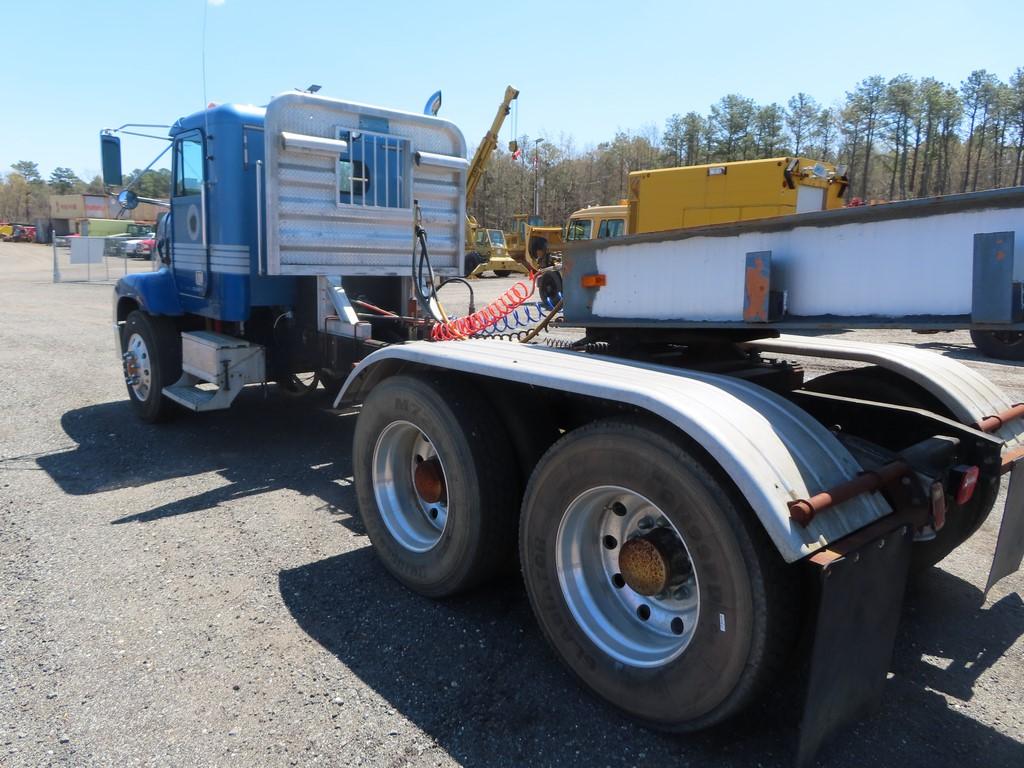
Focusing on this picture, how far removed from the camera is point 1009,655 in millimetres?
3139

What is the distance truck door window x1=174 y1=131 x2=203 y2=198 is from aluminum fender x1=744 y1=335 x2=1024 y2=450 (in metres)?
5.10

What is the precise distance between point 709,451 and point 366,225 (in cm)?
491

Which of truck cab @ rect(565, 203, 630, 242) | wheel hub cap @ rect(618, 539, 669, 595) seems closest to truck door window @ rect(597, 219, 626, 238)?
truck cab @ rect(565, 203, 630, 242)

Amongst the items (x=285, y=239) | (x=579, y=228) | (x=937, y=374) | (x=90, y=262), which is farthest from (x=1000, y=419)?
(x=90, y=262)

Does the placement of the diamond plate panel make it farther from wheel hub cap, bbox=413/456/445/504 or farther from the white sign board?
the white sign board

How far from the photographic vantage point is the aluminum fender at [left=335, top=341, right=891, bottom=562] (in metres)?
2.14

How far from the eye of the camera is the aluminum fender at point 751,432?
2137 mm

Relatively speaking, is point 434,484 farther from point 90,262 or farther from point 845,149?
point 845,149

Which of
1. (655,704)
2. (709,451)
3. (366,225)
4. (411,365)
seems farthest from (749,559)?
(366,225)

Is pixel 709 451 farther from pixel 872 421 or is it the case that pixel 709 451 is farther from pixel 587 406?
pixel 872 421

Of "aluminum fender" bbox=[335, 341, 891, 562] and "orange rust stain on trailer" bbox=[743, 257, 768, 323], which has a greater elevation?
"orange rust stain on trailer" bbox=[743, 257, 768, 323]

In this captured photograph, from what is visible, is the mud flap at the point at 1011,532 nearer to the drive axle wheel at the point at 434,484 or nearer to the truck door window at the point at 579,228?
the drive axle wheel at the point at 434,484

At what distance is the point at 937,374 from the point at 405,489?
2.64 m

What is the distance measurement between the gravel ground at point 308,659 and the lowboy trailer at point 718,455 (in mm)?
238
